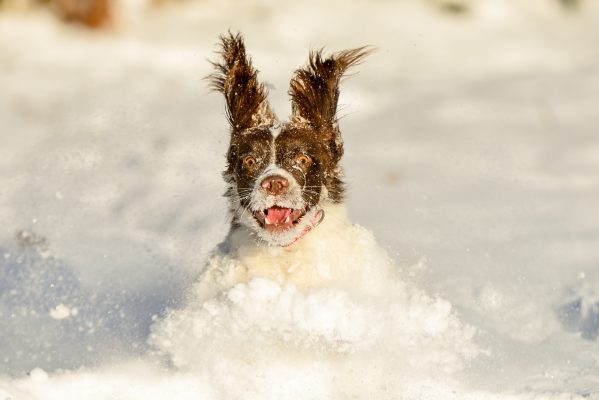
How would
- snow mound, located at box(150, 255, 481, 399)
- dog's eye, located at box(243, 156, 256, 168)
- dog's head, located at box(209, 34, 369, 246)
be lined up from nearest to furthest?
snow mound, located at box(150, 255, 481, 399) → dog's head, located at box(209, 34, 369, 246) → dog's eye, located at box(243, 156, 256, 168)

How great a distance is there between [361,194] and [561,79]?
3.95 meters

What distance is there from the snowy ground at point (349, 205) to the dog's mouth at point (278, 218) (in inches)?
13.2

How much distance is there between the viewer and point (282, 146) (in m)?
5.69

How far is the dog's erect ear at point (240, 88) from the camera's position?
5.98 meters

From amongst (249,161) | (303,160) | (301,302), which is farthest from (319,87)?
(301,302)

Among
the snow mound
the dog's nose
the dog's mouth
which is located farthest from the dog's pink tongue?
the snow mound

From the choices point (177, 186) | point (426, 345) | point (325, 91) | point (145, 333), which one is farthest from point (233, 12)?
point (426, 345)

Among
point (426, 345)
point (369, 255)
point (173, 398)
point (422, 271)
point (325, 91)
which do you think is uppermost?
point (325, 91)

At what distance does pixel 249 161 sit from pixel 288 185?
409mm

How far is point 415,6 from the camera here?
12883 millimetres

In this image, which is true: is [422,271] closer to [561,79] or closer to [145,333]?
[145,333]

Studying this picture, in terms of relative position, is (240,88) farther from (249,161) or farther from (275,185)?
(275,185)

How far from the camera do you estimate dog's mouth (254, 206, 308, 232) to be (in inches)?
210

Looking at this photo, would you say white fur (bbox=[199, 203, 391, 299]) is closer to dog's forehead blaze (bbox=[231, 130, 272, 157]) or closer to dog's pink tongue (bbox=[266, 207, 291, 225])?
dog's pink tongue (bbox=[266, 207, 291, 225])
